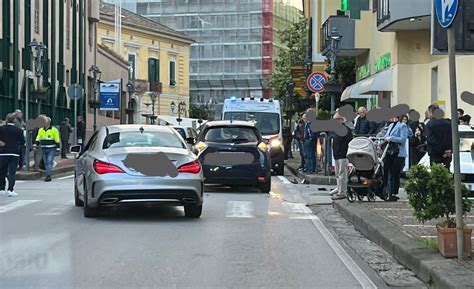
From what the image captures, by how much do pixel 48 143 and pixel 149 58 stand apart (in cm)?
5366

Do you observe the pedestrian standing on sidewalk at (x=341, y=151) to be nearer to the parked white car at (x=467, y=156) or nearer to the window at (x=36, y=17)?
the parked white car at (x=467, y=156)

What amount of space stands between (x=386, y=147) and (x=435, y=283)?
21.4ft

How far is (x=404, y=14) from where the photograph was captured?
2281cm

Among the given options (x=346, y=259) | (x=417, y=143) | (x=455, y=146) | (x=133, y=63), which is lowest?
(x=346, y=259)

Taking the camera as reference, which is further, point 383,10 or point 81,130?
point 81,130

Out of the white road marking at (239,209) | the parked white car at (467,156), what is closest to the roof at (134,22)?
the white road marking at (239,209)

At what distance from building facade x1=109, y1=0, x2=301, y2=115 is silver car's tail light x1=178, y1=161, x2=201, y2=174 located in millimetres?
72559

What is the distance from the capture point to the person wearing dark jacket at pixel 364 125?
1756cm

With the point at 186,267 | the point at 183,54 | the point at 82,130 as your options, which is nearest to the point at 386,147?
the point at 186,267

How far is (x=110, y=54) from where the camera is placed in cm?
5700

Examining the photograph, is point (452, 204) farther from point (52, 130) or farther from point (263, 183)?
point (52, 130)

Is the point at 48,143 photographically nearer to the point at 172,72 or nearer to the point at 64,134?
the point at 64,134

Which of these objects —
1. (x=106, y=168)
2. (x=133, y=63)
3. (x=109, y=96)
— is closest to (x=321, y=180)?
(x=106, y=168)

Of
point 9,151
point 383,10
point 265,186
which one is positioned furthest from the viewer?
point 383,10
